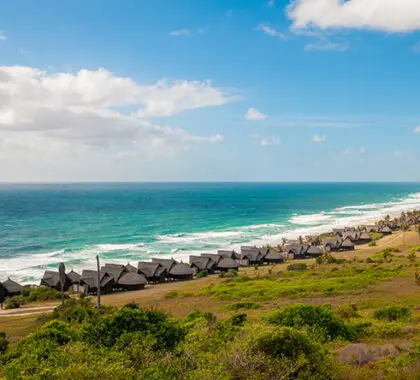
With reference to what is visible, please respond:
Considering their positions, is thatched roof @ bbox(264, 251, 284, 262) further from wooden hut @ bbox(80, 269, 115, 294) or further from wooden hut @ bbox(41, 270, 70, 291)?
wooden hut @ bbox(41, 270, 70, 291)

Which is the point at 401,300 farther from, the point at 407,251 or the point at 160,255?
the point at 160,255

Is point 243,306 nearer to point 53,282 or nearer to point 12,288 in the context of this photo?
point 53,282

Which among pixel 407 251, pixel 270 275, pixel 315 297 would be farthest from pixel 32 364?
pixel 407 251

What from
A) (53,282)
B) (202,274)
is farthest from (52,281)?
(202,274)

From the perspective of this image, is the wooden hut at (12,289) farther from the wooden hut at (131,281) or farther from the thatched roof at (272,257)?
the thatched roof at (272,257)

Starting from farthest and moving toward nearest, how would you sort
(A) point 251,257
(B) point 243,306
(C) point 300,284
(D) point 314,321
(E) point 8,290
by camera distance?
(A) point 251,257
(E) point 8,290
(C) point 300,284
(B) point 243,306
(D) point 314,321

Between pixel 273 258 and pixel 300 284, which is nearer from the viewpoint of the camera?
pixel 300 284

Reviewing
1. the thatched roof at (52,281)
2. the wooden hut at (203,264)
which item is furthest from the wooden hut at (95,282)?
the wooden hut at (203,264)
